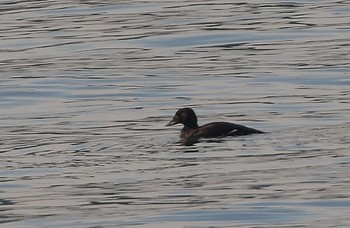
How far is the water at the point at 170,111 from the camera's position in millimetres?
16148

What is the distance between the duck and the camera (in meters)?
20.8

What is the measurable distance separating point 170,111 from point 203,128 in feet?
9.60

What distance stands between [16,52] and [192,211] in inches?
662

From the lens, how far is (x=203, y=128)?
70.4 feet

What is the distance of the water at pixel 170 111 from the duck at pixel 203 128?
0.49ft

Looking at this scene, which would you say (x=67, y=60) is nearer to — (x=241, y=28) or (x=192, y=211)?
(x=241, y=28)

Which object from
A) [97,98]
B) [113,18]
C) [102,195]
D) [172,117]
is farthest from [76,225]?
[113,18]

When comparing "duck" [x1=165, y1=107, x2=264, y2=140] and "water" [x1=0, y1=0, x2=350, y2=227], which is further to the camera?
"duck" [x1=165, y1=107, x2=264, y2=140]

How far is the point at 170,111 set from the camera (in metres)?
24.4

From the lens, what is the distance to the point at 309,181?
1714 cm

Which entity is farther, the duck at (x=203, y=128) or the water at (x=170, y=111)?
the duck at (x=203, y=128)

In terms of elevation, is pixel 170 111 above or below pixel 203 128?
below

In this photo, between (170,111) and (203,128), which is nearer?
(203,128)

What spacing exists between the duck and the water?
0.49ft
